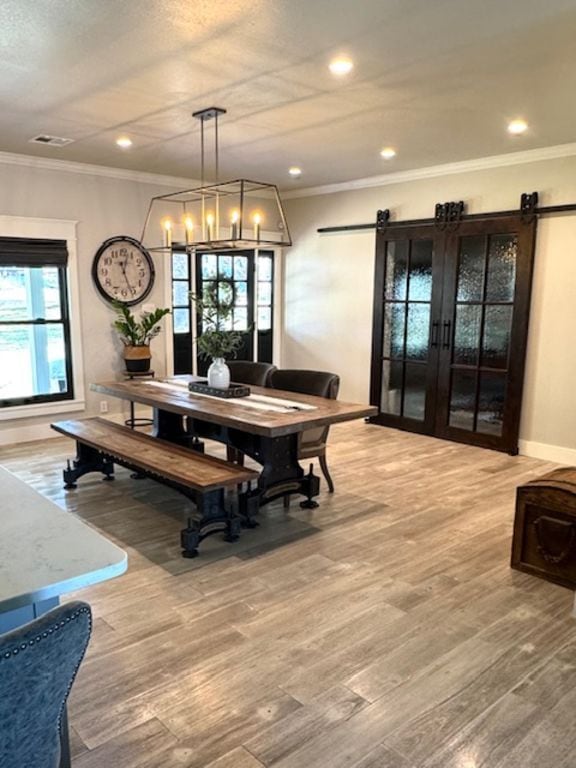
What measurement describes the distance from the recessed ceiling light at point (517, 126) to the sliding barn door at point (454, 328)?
0.96 meters

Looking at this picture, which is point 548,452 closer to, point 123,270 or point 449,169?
point 449,169

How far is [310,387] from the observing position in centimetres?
437

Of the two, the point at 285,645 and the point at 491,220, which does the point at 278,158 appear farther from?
the point at 285,645

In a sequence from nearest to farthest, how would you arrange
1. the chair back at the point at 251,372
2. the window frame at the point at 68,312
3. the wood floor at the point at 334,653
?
the wood floor at the point at 334,653 < the chair back at the point at 251,372 < the window frame at the point at 68,312

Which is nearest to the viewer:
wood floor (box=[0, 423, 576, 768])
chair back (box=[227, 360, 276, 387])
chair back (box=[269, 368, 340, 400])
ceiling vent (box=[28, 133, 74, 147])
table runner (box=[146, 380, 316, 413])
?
wood floor (box=[0, 423, 576, 768])

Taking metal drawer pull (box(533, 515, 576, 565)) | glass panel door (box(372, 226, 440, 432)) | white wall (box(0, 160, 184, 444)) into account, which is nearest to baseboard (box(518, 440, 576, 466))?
glass panel door (box(372, 226, 440, 432))

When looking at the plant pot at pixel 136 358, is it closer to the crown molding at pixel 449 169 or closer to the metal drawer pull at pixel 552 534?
the crown molding at pixel 449 169

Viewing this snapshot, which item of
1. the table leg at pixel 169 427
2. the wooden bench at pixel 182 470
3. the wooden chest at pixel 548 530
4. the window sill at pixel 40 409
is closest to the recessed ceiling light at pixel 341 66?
the wooden bench at pixel 182 470

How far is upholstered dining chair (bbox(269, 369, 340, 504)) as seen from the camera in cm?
403

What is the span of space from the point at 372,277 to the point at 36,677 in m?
5.72

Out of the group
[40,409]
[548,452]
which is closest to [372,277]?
[548,452]

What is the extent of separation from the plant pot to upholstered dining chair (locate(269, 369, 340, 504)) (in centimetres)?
172

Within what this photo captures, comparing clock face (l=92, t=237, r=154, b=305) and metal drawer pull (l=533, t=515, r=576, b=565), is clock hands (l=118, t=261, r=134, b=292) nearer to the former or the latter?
clock face (l=92, t=237, r=154, b=305)

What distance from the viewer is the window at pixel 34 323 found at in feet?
17.3
